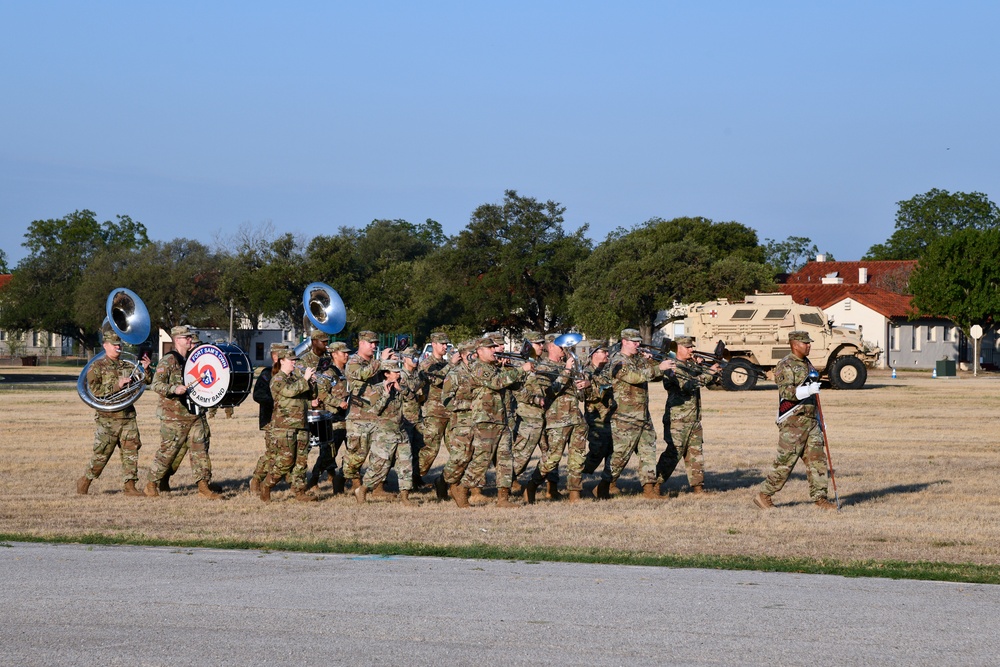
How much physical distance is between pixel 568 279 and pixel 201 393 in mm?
57131

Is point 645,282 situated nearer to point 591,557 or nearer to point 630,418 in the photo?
point 630,418

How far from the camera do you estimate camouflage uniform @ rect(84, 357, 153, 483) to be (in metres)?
14.2

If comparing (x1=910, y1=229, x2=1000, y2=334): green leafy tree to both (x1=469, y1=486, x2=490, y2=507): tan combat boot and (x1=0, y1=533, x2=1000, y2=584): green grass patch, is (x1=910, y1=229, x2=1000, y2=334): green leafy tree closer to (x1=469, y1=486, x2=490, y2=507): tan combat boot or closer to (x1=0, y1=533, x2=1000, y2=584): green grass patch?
(x1=469, y1=486, x2=490, y2=507): tan combat boot

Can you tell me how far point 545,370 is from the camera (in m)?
13.3

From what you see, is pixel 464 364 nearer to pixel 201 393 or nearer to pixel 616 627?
pixel 201 393

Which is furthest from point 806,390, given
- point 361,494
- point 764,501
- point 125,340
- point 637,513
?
point 125,340

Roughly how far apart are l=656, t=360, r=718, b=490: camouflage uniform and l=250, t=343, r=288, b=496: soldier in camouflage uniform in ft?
13.8

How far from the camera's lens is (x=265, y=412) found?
1468cm

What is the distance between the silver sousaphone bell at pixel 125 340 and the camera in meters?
14.1

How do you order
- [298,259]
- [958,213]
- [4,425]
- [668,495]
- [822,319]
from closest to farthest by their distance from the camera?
1. [668,495]
2. [4,425]
3. [822,319]
4. [298,259]
5. [958,213]

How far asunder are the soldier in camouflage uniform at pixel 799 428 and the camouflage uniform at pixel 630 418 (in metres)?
1.41

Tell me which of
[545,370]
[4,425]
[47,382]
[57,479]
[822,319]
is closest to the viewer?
[545,370]

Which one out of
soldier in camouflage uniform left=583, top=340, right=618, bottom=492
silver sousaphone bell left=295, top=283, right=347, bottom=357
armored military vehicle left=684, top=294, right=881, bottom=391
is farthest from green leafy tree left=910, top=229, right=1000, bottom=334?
soldier in camouflage uniform left=583, top=340, right=618, bottom=492

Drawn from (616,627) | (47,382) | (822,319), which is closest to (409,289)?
(47,382)
